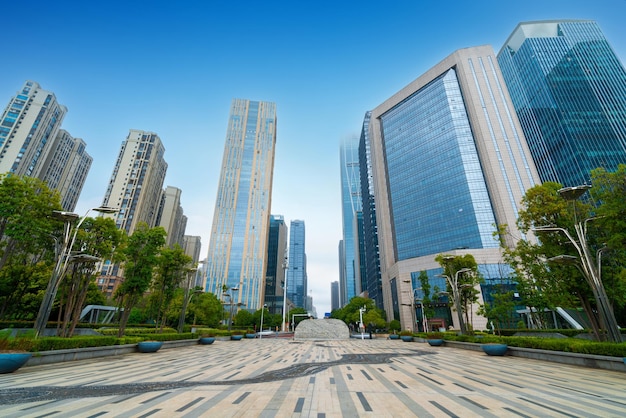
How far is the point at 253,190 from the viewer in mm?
115688

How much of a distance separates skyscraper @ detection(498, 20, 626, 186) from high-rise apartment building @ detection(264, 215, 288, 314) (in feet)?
349

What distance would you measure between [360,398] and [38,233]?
27435 millimetres

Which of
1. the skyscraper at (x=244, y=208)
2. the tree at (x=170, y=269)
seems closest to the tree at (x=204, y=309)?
the tree at (x=170, y=269)

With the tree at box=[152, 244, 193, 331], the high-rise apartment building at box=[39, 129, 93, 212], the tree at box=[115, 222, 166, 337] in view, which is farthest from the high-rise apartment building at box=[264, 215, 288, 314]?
the tree at box=[115, 222, 166, 337]

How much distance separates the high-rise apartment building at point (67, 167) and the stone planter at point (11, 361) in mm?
90413

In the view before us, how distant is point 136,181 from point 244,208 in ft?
132

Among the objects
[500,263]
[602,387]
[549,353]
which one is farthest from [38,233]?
[500,263]

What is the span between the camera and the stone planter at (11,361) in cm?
934

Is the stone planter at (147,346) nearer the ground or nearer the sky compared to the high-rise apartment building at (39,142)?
nearer the ground

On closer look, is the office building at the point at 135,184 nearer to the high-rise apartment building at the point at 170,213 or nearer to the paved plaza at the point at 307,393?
the high-rise apartment building at the point at 170,213

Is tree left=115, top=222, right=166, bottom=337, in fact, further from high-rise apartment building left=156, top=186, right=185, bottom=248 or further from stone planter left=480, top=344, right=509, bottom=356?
high-rise apartment building left=156, top=186, right=185, bottom=248

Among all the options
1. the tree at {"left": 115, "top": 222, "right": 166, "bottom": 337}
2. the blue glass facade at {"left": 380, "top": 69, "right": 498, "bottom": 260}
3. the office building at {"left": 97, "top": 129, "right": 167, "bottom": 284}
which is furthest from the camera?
the office building at {"left": 97, "top": 129, "right": 167, "bottom": 284}

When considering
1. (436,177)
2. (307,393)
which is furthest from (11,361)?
(436,177)

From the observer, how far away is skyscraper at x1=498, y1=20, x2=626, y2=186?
6944 cm
